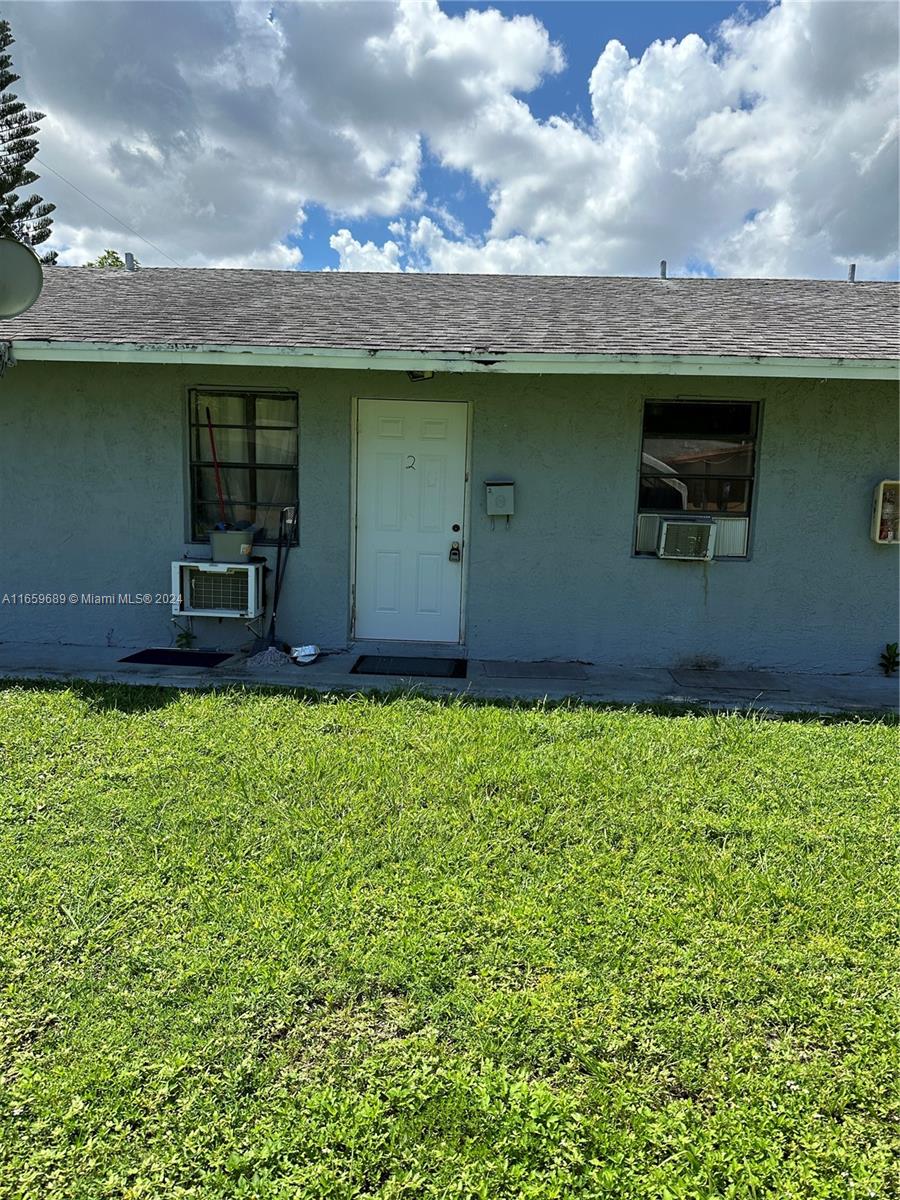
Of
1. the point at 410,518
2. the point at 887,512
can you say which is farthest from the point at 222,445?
the point at 887,512

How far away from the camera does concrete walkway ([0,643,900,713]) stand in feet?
18.1

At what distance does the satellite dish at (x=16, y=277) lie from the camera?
4840mm

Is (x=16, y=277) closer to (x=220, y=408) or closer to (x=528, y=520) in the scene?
(x=220, y=408)

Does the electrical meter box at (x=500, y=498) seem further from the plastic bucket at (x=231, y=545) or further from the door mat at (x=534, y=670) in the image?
the plastic bucket at (x=231, y=545)

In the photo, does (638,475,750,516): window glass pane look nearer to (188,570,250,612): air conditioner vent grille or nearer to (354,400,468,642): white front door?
(354,400,468,642): white front door

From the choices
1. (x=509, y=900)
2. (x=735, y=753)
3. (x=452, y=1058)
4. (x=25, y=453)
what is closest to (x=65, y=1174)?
(x=452, y=1058)

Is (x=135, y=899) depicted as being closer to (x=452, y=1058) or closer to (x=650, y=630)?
(x=452, y=1058)

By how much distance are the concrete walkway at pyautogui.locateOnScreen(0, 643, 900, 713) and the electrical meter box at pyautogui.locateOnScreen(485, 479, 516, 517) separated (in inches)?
53.1

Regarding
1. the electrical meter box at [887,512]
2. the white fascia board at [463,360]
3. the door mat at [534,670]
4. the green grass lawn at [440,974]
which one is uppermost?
the white fascia board at [463,360]

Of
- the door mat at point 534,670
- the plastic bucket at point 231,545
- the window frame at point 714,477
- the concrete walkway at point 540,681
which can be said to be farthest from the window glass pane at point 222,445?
the window frame at point 714,477

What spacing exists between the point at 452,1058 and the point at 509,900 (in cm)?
76

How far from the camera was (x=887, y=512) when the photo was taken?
20.2 feet

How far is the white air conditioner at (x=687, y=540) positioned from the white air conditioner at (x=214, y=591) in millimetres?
3551

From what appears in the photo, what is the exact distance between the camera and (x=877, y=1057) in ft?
7.09
